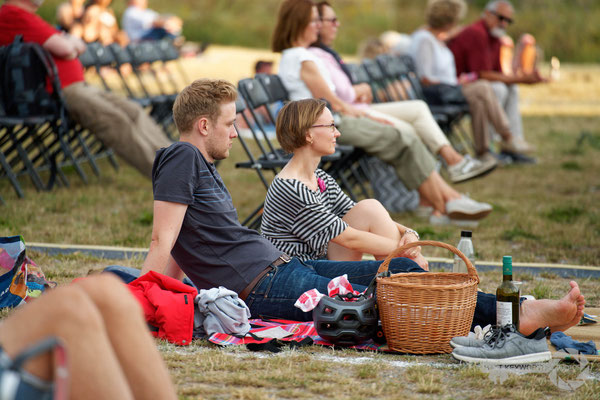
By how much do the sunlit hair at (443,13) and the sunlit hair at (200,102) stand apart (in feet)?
22.0

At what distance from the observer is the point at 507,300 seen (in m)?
3.70

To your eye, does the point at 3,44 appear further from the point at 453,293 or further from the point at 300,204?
the point at 453,293

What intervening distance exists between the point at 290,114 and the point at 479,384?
5.94ft

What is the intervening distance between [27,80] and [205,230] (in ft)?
13.5

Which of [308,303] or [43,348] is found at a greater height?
[43,348]

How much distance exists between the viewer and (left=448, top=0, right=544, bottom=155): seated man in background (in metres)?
10.8

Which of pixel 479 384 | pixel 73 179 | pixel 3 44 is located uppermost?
pixel 3 44

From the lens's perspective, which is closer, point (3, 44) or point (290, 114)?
point (290, 114)

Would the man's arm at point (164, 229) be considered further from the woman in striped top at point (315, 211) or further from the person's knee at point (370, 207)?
the person's knee at point (370, 207)

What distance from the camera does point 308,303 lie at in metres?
3.72

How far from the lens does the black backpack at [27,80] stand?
7125mm

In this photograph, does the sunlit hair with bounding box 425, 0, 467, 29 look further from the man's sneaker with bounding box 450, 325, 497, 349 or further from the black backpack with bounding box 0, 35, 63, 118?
the man's sneaker with bounding box 450, 325, 497, 349

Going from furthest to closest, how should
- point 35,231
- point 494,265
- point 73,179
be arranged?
point 73,179
point 35,231
point 494,265

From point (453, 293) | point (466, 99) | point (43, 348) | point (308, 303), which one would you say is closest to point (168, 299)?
A: point (308, 303)
